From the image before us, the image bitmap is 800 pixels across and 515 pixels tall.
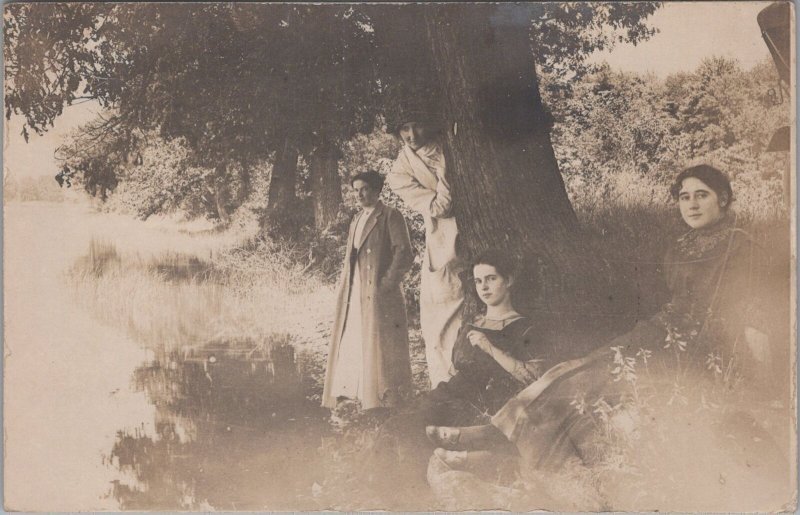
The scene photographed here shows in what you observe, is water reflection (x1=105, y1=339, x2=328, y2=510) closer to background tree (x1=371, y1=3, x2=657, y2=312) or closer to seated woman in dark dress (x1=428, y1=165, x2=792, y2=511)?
seated woman in dark dress (x1=428, y1=165, x2=792, y2=511)

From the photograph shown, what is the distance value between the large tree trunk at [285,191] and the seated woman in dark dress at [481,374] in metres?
1.19

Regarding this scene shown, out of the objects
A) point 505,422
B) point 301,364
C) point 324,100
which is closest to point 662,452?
point 505,422

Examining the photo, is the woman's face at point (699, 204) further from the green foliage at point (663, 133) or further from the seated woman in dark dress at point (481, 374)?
the seated woman in dark dress at point (481, 374)

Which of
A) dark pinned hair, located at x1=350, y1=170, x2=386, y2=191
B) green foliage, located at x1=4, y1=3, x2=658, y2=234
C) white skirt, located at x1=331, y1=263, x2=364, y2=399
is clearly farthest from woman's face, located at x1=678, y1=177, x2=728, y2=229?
white skirt, located at x1=331, y1=263, x2=364, y2=399

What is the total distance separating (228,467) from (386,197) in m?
1.97

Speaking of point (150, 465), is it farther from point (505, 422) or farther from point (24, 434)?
point (505, 422)

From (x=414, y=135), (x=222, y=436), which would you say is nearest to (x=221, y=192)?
(x=414, y=135)

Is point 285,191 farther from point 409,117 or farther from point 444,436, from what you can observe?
point 444,436

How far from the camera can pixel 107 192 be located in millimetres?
4195

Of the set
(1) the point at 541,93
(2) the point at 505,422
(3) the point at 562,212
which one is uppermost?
(1) the point at 541,93

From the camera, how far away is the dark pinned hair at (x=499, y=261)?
411cm

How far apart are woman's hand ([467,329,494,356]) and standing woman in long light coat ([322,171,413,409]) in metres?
0.42

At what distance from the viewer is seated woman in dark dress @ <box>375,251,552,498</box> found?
4.11m

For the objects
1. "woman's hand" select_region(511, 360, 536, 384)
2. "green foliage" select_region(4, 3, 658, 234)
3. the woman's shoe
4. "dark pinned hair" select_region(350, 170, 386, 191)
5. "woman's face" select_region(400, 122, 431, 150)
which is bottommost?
the woman's shoe
